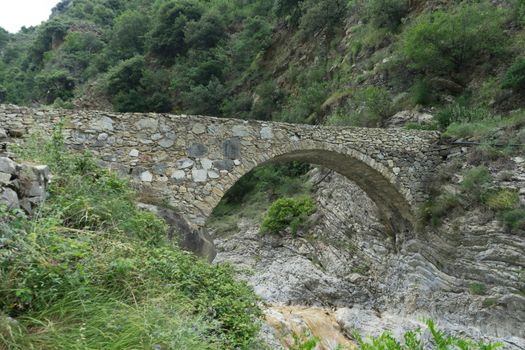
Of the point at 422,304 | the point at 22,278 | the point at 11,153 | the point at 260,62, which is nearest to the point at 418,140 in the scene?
the point at 422,304

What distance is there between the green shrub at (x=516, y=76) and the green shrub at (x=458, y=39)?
1.31 meters

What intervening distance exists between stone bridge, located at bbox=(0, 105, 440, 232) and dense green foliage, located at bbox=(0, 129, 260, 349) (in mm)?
2798

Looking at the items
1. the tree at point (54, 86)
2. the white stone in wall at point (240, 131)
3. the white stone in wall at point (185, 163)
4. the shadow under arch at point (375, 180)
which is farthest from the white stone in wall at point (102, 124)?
the tree at point (54, 86)

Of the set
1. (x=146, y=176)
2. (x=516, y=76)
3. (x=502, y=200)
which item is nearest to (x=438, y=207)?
(x=502, y=200)

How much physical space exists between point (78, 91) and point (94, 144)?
22.6 m

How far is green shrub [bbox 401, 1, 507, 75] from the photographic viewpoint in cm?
1120

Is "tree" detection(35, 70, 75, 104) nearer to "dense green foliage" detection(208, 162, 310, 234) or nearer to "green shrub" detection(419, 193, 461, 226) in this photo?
"dense green foliage" detection(208, 162, 310, 234)

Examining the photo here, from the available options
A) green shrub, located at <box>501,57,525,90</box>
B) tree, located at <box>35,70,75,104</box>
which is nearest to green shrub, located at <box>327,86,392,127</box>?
green shrub, located at <box>501,57,525,90</box>

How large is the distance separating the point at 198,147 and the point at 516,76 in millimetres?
8123

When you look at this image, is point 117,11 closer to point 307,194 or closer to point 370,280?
point 307,194

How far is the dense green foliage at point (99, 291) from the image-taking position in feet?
→ 8.22

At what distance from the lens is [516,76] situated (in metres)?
9.87

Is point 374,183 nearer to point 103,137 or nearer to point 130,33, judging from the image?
point 103,137

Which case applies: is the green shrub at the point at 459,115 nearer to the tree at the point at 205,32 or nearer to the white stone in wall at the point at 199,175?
the white stone in wall at the point at 199,175
